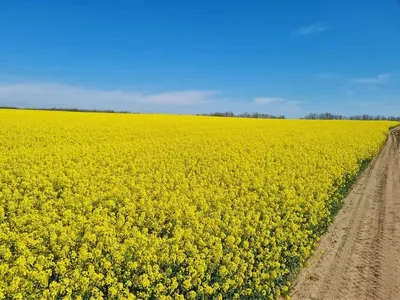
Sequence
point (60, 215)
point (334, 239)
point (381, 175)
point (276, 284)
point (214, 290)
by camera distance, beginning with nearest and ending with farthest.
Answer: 1. point (214, 290)
2. point (276, 284)
3. point (60, 215)
4. point (334, 239)
5. point (381, 175)

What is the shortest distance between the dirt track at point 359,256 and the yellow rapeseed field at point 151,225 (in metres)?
0.42

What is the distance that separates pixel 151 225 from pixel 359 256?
5003 mm

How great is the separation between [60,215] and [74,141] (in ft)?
40.3

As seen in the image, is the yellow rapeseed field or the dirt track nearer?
the yellow rapeseed field

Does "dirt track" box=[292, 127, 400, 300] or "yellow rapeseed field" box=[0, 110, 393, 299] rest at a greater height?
"yellow rapeseed field" box=[0, 110, 393, 299]

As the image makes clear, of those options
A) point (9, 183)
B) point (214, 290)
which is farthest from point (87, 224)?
point (9, 183)

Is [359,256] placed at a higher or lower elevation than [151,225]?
lower

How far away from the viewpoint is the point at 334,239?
9.69 meters

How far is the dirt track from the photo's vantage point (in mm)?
7188

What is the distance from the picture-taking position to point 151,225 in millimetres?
7898

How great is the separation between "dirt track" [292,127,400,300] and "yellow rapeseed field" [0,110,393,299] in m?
0.42

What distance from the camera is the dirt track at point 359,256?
23.6 feet

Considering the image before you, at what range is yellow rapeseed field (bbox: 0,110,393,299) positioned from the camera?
5551mm

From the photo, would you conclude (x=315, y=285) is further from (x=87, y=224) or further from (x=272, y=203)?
(x=87, y=224)
